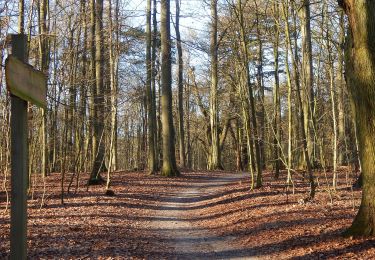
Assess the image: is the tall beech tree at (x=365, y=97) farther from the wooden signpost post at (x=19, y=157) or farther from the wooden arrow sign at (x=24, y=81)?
the wooden signpost post at (x=19, y=157)

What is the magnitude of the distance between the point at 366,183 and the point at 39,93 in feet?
19.6

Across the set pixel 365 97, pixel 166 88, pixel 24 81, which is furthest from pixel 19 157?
pixel 166 88

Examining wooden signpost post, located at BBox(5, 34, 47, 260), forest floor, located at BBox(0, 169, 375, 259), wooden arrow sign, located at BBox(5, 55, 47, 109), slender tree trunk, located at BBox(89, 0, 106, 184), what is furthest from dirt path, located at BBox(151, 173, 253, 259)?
wooden arrow sign, located at BBox(5, 55, 47, 109)

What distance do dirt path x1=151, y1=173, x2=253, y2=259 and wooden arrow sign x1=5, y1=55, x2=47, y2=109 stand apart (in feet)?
15.7

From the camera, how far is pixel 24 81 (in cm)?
395

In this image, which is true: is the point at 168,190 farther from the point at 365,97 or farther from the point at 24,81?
the point at 24,81

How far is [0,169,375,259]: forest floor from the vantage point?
7.88 meters

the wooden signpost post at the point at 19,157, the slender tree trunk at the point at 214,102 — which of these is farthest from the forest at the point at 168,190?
the slender tree trunk at the point at 214,102

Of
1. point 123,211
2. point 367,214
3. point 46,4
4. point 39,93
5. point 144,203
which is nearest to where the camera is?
point 39,93

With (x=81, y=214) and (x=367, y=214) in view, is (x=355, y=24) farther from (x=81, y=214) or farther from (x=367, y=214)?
(x=81, y=214)

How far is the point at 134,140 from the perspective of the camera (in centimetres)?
5544

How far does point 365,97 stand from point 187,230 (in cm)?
549

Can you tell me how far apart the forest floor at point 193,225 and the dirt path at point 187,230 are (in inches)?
0.8

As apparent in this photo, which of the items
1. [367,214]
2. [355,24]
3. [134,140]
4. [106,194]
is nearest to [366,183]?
[367,214]
